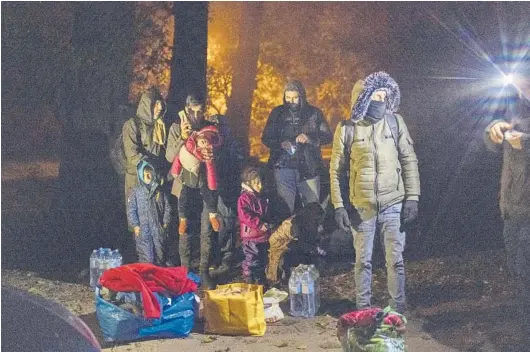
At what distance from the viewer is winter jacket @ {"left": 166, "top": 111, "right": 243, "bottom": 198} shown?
9.13 metres

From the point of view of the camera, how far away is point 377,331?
6270 millimetres

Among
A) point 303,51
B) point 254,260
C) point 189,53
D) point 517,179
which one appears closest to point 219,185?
point 254,260

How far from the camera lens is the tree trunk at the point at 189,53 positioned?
1140 cm

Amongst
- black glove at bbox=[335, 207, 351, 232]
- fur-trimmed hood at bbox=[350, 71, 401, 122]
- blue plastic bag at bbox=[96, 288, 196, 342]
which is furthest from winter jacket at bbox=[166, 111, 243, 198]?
fur-trimmed hood at bbox=[350, 71, 401, 122]

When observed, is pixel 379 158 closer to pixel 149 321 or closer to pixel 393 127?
pixel 393 127

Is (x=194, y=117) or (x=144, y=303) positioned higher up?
(x=194, y=117)

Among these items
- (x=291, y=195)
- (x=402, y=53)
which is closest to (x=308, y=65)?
(x=402, y=53)

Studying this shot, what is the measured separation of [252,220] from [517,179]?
110 inches

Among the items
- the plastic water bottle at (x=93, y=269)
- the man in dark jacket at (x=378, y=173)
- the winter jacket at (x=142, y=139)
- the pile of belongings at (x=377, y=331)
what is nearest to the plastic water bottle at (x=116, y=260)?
the plastic water bottle at (x=93, y=269)

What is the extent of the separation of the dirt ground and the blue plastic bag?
0.09 m

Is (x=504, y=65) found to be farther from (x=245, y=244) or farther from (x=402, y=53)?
(x=245, y=244)

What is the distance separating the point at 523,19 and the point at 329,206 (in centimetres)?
446

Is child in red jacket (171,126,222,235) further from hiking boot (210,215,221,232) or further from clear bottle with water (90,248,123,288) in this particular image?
clear bottle with water (90,248,123,288)

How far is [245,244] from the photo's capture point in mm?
9000
